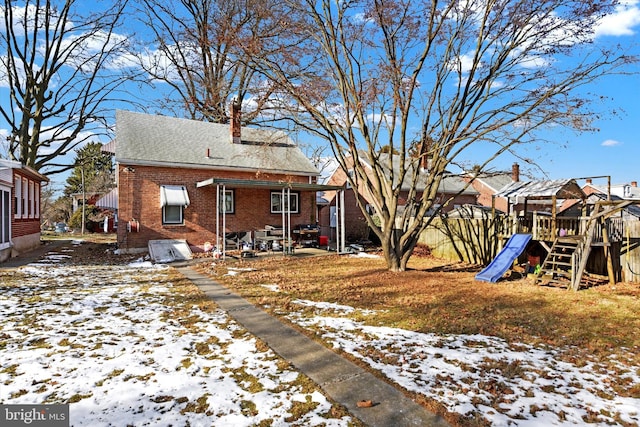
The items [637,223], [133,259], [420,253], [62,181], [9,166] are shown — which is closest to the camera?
[637,223]

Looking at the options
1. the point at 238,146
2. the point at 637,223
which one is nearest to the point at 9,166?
the point at 238,146

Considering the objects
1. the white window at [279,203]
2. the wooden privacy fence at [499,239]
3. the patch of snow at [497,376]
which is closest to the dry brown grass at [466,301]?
the patch of snow at [497,376]

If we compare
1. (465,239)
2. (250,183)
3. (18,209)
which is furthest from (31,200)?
(465,239)

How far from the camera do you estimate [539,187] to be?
38.1 ft

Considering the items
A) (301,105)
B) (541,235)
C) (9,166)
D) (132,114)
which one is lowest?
(541,235)

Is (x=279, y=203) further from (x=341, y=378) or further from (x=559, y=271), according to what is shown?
(x=341, y=378)

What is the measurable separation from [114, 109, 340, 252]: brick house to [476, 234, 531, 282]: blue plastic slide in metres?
8.01

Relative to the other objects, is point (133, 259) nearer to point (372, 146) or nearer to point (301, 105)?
point (301, 105)

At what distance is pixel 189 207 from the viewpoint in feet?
51.1

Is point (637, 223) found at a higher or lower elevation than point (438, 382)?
higher

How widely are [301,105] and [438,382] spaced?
935 cm

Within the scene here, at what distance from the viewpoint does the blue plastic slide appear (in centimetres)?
988

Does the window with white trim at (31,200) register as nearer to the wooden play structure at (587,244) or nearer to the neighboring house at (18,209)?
the neighboring house at (18,209)

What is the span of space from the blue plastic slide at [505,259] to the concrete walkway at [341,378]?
6.91m
